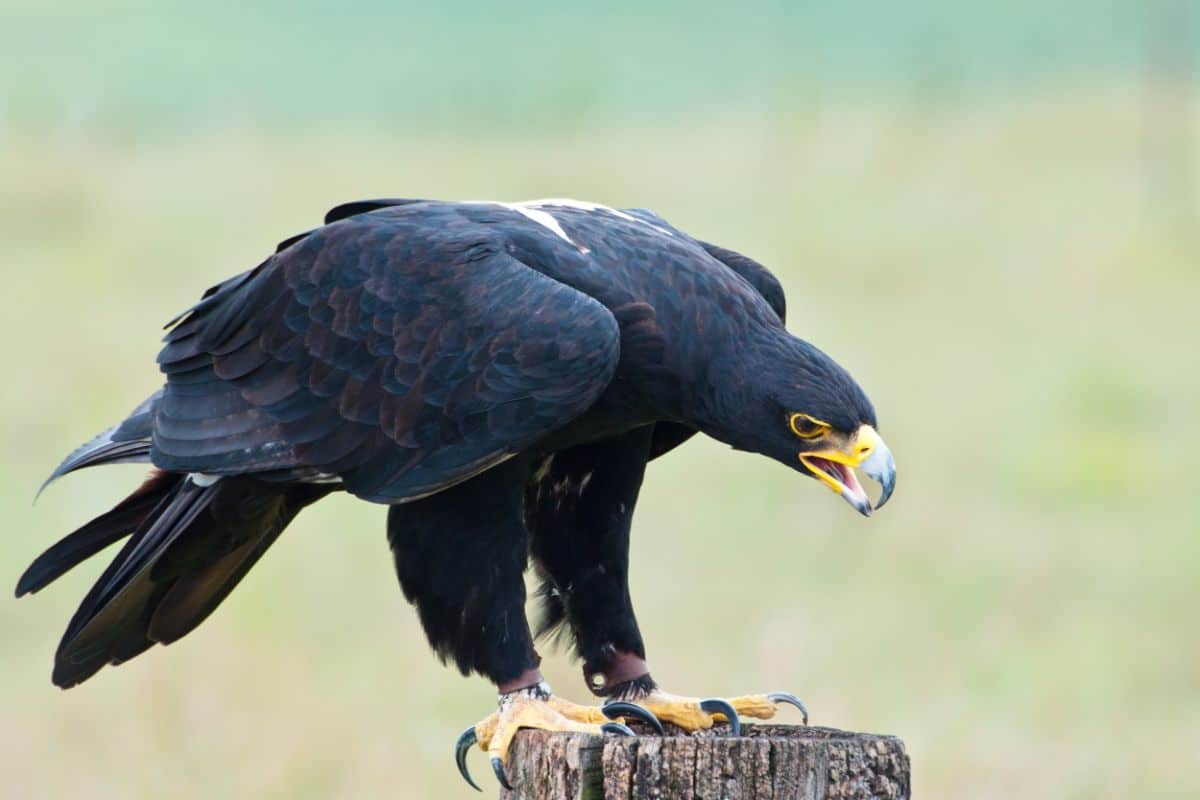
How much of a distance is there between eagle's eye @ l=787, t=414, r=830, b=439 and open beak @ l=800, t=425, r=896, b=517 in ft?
0.19

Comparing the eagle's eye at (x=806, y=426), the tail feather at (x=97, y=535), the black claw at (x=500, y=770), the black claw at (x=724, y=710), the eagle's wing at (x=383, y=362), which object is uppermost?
the eagle's wing at (x=383, y=362)

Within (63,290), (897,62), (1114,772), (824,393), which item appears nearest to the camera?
(824,393)

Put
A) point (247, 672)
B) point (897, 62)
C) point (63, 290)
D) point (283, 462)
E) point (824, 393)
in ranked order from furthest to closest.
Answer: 1. point (897, 62)
2. point (63, 290)
3. point (247, 672)
4. point (283, 462)
5. point (824, 393)

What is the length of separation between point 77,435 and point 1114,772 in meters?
8.10

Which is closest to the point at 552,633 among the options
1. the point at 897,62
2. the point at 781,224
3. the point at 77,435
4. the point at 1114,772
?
the point at 1114,772

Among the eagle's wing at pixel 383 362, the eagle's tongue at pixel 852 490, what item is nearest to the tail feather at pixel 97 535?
the eagle's wing at pixel 383 362

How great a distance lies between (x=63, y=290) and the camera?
1808 centimetres

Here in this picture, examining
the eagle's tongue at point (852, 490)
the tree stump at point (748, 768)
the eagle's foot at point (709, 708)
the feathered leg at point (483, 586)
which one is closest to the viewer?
the tree stump at point (748, 768)

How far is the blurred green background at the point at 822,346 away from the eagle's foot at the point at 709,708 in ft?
10.7

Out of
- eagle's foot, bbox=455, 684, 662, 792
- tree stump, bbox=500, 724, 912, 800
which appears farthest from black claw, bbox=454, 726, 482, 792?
tree stump, bbox=500, 724, 912, 800

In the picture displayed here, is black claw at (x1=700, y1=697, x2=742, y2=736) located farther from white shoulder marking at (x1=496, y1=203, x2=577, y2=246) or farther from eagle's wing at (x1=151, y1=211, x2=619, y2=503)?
white shoulder marking at (x1=496, y1=203, x2=577, y2=246)

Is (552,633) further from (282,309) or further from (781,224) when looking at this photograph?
(781,224)

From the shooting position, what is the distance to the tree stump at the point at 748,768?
452 cm

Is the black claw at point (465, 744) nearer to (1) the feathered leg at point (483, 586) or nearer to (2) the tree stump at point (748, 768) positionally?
(1) the feathered leg at point (483, 586)
